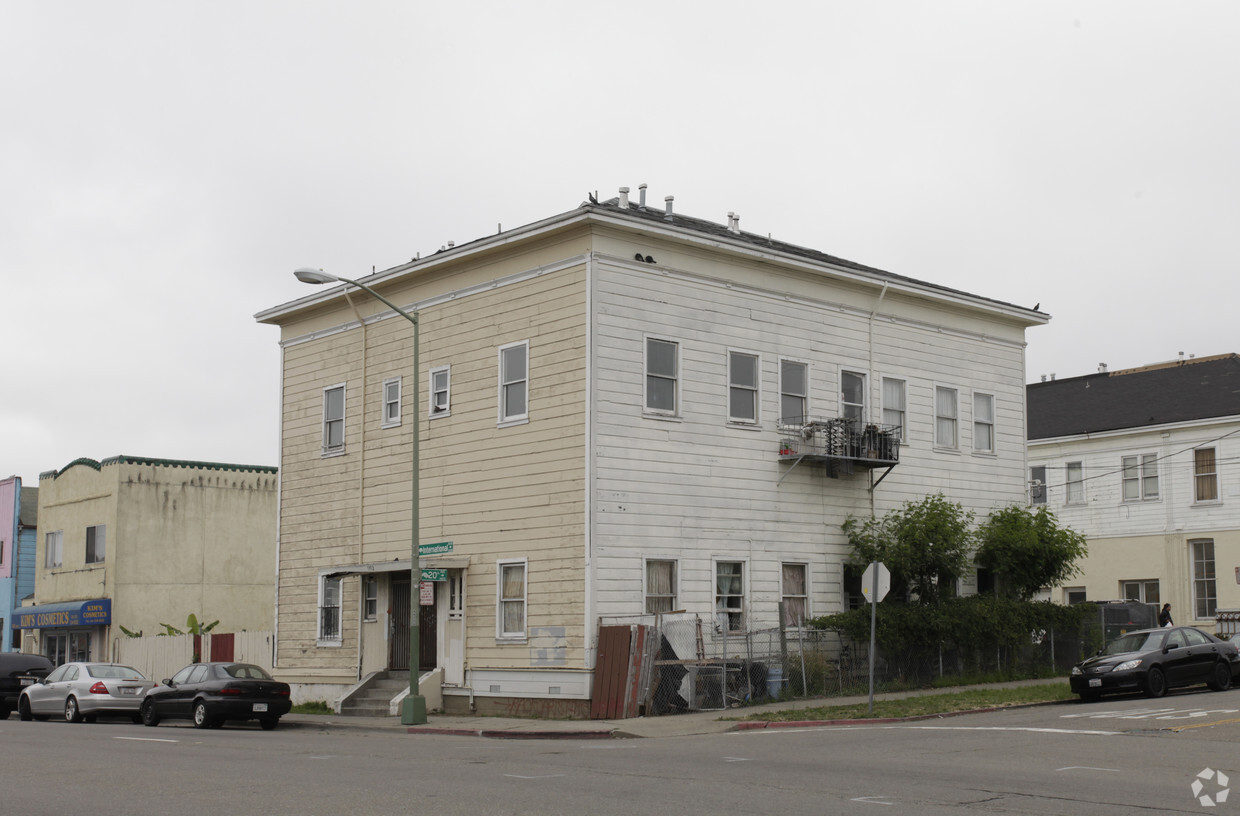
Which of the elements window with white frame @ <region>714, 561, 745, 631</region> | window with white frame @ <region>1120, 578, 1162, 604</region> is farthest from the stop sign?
window with white frame @ <region>1120, 578, 1162, 604</region>

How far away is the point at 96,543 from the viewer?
4584 cm

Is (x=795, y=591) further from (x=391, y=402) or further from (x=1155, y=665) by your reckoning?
(x=391, y=402)

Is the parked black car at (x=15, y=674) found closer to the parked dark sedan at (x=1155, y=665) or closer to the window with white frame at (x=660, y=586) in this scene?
the window with white frame at (x=660, y=586)

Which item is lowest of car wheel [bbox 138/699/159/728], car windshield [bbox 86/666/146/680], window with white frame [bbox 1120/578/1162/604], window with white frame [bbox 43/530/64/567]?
car wheel [bbox 138/699/159/728]

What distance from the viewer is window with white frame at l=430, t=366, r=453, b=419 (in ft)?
94.0

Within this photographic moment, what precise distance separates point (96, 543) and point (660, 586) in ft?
89.6

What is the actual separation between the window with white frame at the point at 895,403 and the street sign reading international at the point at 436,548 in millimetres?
10637

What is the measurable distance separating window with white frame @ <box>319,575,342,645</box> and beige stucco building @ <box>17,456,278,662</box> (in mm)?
14768

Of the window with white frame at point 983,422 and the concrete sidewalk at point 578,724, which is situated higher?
the window with white frame at point 983,422

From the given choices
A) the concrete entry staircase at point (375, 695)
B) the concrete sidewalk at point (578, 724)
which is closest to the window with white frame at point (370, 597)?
the concrete entry staircase at point (375, 695)

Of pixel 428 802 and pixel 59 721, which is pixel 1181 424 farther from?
pixel 428 802

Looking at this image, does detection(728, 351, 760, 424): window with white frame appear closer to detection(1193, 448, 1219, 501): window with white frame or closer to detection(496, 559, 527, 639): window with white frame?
detection(496, 559, 527, 639): window with white frame

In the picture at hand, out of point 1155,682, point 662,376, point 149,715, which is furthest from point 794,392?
point 149,715

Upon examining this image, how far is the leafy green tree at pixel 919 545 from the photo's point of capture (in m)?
29.0
